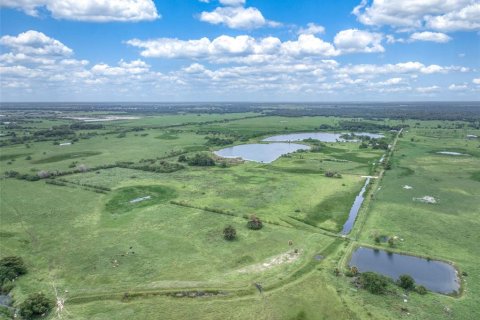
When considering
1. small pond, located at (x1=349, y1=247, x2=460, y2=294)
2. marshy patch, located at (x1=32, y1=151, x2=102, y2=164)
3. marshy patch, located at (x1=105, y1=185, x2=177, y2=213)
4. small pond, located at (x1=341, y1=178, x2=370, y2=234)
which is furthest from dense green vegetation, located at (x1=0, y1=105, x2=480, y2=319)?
marshy patch, located at (x1=32, y1=151, x2=102, y2=164)

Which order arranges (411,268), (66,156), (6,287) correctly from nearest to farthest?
(6,287) < (411,268) < (66,156)

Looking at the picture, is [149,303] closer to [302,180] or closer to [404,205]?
[404,205]

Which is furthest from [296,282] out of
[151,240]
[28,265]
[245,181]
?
[245,181]

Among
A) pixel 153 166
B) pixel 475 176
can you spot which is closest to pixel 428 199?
pixel 475 176

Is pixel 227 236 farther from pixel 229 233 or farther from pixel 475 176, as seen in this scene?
pixel 475 176

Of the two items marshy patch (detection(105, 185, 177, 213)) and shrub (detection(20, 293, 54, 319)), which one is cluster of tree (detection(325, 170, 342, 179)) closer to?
marshy patch (detection(105, 185, 177, 213))

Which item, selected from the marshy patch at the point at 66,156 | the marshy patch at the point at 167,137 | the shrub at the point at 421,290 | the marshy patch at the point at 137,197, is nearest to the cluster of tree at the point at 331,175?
the marshy patch at the point at 137,197

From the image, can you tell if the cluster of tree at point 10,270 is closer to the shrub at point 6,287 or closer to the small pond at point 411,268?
the shrub at point 6,287
